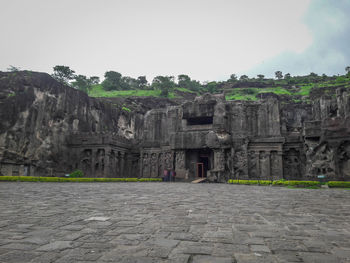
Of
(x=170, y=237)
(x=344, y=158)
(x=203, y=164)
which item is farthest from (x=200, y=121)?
(x=170, y=237)

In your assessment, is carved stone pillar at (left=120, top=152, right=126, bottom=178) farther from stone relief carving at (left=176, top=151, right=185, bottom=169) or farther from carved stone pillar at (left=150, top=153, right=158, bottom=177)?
stone relief carving at (left=176, top=151, right=185, bottom=169)

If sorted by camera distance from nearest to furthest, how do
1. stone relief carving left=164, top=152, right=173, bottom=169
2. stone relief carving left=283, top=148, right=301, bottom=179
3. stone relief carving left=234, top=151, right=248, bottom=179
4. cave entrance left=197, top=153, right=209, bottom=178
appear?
stone relief carving left=234, top=151, right=248, bottom=179
stone relief carving left=283, top=148, right=301, bottom=179
stone relief carving left=164, top=152, right=173, bottom=169
cave entrance left=197, top=153, right=209, bottom=178

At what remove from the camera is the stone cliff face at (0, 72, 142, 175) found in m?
26.7

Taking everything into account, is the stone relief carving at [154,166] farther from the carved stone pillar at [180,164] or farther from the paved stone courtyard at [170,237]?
the paved stone courtyard at [170,237]

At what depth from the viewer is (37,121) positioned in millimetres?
29094

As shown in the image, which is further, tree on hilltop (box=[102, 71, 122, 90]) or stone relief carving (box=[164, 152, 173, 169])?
tree on hilltop (box=[102, 71, 122, 90])

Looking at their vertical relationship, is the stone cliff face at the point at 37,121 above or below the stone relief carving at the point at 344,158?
above

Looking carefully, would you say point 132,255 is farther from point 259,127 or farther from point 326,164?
point 259,127

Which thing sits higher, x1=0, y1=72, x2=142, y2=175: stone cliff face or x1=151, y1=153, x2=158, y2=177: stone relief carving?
x1=0, y1=72, x2=142, y2=175: stone cliff face

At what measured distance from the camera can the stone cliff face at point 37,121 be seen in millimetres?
26734

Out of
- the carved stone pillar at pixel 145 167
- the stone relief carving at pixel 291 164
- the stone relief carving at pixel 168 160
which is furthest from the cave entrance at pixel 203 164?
the stone relief carving at pixel 291 164

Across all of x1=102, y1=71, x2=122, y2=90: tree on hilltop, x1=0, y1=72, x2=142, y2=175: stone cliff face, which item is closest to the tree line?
x1=102, y1=71, x2=122, y2=90: tree on hilltop

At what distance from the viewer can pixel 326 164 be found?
61.9 ft

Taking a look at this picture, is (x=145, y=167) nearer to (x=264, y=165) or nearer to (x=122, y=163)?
(x=122, y=163)
